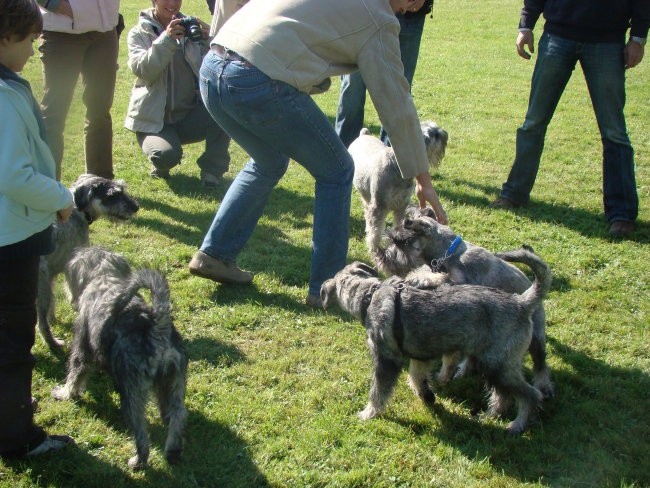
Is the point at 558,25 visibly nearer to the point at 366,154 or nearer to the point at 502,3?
the point at 366,154

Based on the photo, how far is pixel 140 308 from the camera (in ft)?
11.6

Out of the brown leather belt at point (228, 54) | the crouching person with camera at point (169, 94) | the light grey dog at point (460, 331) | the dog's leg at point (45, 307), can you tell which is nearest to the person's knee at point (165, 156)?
the crouching person with camera at point (169, 94)

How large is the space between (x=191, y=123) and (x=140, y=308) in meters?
4.79

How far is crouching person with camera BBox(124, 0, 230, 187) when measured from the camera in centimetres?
723

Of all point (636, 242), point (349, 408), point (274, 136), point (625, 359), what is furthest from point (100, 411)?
point (636, 242)

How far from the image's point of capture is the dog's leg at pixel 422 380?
415 centimetres

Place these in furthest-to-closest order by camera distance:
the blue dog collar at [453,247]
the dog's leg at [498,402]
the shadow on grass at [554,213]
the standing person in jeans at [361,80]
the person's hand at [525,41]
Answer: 1. the standing person in jeans at [361,80]
2. the person's hand at [525,41]
3. the shadow on grass at [554,213]
4. the blue dog collar at [453,247]
5. the dog's leg at [498,402]

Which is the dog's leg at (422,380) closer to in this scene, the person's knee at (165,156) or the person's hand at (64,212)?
the person's hand at (64,212)

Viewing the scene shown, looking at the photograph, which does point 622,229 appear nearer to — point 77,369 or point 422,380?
point 422,380

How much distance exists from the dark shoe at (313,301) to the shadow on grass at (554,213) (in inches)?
119

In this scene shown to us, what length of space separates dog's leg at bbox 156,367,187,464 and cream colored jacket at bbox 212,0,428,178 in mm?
2076

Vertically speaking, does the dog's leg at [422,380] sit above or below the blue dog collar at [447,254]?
below

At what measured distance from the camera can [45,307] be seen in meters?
4.54

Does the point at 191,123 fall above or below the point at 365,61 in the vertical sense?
below
